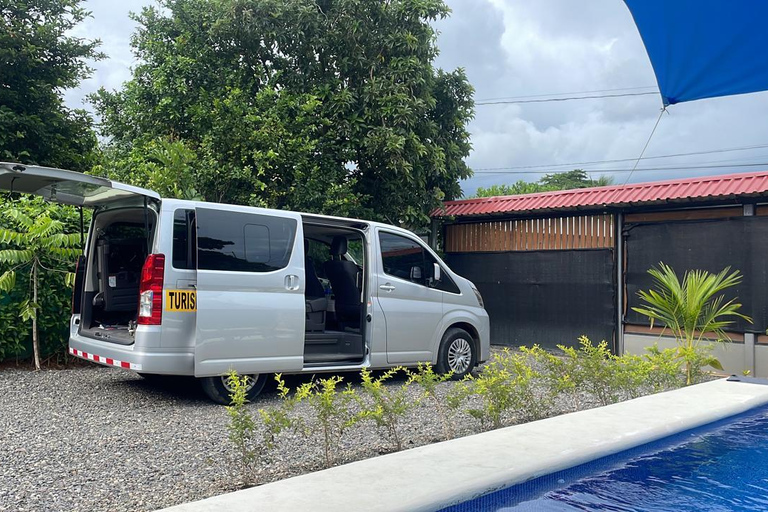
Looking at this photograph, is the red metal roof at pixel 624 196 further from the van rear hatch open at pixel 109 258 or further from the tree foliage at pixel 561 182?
the tree foliage at pixel 561 182

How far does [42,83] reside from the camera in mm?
14039

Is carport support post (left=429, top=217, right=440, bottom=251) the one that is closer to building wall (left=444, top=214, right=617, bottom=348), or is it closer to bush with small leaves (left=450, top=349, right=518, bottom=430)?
building wall (left=444, top=214, right=617, bottom=348)

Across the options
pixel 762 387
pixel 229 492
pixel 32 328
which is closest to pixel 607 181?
pixel 762 387

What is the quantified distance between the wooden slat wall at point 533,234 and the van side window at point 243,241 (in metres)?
6.35

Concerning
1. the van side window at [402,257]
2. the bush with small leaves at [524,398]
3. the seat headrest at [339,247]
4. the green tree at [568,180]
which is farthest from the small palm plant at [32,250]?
the green tree at [568,180]

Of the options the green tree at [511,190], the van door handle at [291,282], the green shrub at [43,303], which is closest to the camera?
the van door handle at [291,282]

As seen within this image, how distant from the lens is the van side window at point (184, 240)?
592cm

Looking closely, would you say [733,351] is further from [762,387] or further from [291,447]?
[291,447]

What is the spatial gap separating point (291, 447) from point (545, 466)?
190 cm

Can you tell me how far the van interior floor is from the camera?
725 centimetres

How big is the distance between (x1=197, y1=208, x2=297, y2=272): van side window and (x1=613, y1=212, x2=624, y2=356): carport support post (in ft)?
20.8

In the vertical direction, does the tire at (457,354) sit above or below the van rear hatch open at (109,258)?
below

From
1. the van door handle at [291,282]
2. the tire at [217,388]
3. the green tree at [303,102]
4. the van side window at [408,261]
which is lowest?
the tire at [217,388]

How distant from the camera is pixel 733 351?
9.45 m
